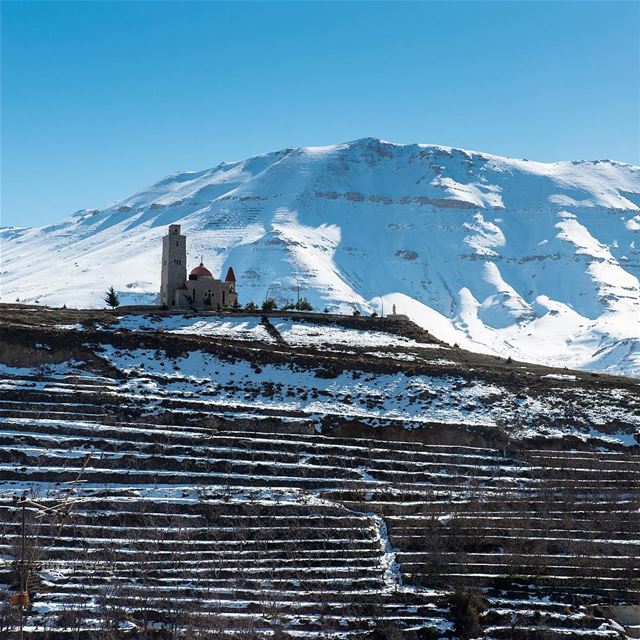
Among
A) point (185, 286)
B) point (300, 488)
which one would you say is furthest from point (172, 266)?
point (300, 488)

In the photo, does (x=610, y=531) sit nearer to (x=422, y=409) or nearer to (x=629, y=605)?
(x=629, y=605)

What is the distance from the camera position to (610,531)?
5144 centimetres

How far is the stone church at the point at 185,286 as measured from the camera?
101812 mm

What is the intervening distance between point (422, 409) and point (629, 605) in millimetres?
28236

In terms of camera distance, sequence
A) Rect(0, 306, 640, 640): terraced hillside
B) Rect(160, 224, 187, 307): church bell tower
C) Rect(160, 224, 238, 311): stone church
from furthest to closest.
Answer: Rect(160, 224, 187, 307): church bell tower → Rect(160, 224, 238, 311): stone church → Rect(0, 306, 640, 640): terraced hillside

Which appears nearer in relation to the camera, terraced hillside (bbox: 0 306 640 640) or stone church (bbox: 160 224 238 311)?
terraced hillside (bbox: 0 306 640 640)

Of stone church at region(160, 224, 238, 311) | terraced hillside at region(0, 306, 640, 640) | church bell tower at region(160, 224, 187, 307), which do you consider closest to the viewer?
terraced hillside at region(0, 306, 640, 640)

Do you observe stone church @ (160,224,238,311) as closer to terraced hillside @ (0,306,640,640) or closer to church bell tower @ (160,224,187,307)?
church bell tower @ (160,224,187,307)

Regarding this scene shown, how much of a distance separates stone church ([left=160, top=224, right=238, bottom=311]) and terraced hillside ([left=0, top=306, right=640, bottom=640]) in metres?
13.9

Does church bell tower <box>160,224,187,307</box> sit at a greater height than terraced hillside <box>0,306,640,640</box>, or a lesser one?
greater

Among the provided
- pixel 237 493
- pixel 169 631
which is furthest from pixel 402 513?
pixel 169 631

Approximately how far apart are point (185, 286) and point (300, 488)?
5050 centimetres

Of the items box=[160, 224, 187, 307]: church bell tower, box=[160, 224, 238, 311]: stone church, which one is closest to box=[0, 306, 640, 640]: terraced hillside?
box=[160, 224, 238, 311]: stone church

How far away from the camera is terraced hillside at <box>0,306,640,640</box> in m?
40.8
